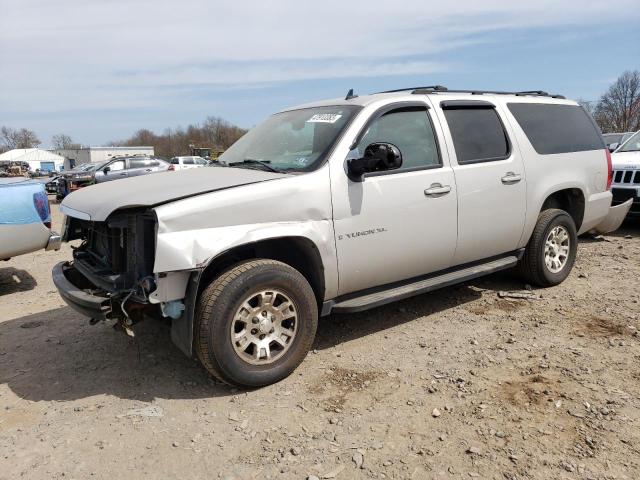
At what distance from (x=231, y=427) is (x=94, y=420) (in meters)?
0.87

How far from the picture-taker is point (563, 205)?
5.76 metres

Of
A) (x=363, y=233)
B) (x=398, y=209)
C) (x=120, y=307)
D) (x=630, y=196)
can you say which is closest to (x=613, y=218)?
(x=630, y=196)

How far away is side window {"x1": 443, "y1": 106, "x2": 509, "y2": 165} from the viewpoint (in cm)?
448

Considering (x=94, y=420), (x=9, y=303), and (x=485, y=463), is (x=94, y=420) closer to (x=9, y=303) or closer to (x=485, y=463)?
(x=485, y=463)

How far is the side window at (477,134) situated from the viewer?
14.7 feet

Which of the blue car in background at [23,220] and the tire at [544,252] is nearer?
the tire at [544,252]

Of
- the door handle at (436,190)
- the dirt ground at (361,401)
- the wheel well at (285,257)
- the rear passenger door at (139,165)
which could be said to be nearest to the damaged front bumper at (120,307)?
the wheel well at (285,257)

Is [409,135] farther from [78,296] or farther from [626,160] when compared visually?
[626,160]

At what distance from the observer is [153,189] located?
3.46 m

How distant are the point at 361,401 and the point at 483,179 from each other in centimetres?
231

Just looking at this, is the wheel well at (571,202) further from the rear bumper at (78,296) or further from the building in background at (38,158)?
the building in background at (38,158)

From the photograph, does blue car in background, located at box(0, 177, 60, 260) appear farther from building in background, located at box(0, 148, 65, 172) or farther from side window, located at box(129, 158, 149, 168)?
building in background, located at box(0, 148, 65, 172)

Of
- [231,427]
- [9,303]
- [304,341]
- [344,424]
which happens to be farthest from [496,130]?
[9,303]

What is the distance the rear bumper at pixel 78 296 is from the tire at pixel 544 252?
158 inches
